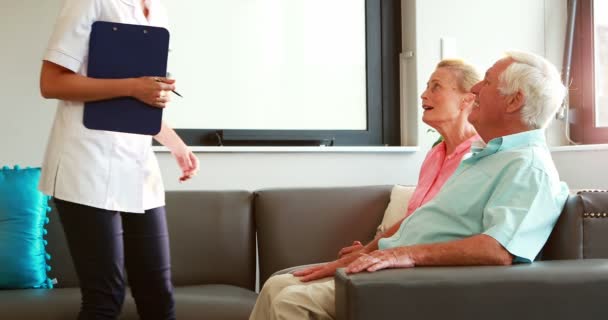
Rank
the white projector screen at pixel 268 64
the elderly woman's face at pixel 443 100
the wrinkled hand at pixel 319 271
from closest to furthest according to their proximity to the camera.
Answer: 1. the wrinkled hand at pixel 319 271
2. the elderly woman's face at pixel 443 100
3. the white projector screen at pixel 268 64

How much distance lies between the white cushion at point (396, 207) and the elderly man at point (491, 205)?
742 millimetres

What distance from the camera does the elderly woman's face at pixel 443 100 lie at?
2471 mm

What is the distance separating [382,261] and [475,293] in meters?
0.21

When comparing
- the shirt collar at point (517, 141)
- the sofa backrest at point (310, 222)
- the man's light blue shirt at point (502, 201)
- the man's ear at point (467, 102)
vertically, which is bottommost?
the sofa backrest at point (310, 222)

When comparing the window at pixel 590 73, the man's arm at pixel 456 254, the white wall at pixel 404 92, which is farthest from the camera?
the window at pixel 590 73

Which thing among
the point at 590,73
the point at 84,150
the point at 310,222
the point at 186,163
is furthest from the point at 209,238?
the point at 590,73

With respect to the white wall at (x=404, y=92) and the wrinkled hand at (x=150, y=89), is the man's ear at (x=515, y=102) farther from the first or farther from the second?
the white wall at (x=404, y=92)

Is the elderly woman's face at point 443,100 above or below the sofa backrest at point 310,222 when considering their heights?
above

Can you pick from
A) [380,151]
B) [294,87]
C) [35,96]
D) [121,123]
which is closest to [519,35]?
[380,151]

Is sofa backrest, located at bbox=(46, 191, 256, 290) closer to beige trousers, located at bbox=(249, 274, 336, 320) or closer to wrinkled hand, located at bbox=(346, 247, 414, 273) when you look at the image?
beige trousers, located at bbox=(249, 274, 336, 320)

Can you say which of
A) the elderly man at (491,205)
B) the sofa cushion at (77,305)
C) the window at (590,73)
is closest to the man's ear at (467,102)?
the elderly man at (491,205)

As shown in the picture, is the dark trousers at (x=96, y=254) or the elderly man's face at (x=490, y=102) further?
the elderly man's face at (x=490, y=102)

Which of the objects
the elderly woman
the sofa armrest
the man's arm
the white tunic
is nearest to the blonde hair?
the elderly woman

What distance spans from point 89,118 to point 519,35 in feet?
8.39
